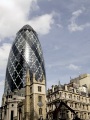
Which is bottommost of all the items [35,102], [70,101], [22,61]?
[35,102]

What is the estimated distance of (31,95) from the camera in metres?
86.2

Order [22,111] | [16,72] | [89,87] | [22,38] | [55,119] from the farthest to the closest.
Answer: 1. [22,38]
2. [16,72]
3. [89,87]
4. [22,111]
5. [55,119]

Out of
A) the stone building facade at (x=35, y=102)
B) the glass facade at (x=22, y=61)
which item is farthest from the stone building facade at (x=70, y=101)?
the glass facade at (x=22, y=61)

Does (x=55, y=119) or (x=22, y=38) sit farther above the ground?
(x=22, y=38)

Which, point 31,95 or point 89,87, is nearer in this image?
point 31,95

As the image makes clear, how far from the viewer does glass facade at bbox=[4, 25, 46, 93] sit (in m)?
141

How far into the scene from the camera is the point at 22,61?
144m

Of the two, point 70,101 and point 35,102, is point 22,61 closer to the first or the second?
point 70,101

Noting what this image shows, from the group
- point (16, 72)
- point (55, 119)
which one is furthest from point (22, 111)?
point (16, 72)

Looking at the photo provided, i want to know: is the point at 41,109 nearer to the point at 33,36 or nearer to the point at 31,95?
the point at 31,95

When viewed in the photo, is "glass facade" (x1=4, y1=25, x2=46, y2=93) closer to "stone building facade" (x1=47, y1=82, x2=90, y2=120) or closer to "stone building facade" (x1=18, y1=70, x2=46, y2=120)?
"stone building facade" (x1=47, y1=82, x2=90, y2=120)

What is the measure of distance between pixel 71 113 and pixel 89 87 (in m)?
29.4

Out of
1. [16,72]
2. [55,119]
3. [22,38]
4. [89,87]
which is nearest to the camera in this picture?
[55,119]

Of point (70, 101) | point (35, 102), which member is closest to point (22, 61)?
point (70, 101)
